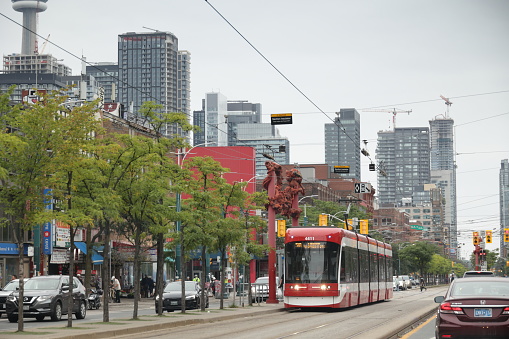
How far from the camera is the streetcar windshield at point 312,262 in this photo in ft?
125

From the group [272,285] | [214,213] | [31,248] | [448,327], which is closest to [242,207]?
[214,213]

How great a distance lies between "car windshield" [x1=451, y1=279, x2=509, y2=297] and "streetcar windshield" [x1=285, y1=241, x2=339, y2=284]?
69.4 feet

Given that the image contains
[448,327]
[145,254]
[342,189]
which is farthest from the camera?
[342,189]

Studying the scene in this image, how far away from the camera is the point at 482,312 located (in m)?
15.9

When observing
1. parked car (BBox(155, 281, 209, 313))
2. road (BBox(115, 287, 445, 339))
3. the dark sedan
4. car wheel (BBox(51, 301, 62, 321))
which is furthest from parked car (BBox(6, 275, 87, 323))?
the dark sedan

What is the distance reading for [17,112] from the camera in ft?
81.4

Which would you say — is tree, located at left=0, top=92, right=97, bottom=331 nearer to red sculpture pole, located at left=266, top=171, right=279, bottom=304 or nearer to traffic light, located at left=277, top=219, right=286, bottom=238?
red sculpture pole, located at left=266, top=171, right=279, bottom=304

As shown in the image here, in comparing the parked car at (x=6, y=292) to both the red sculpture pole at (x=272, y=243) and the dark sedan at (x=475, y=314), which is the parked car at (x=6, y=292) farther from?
the dark sedan at (x=475, y=314)

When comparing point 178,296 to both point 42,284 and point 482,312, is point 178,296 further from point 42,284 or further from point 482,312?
point 482,312

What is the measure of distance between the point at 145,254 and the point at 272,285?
85.1 ft

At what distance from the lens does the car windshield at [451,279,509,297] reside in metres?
16.5

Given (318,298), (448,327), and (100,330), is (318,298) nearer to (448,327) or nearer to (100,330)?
(100,330)

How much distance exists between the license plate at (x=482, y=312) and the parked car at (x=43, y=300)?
2027 cm

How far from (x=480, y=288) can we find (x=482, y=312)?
913 mm
